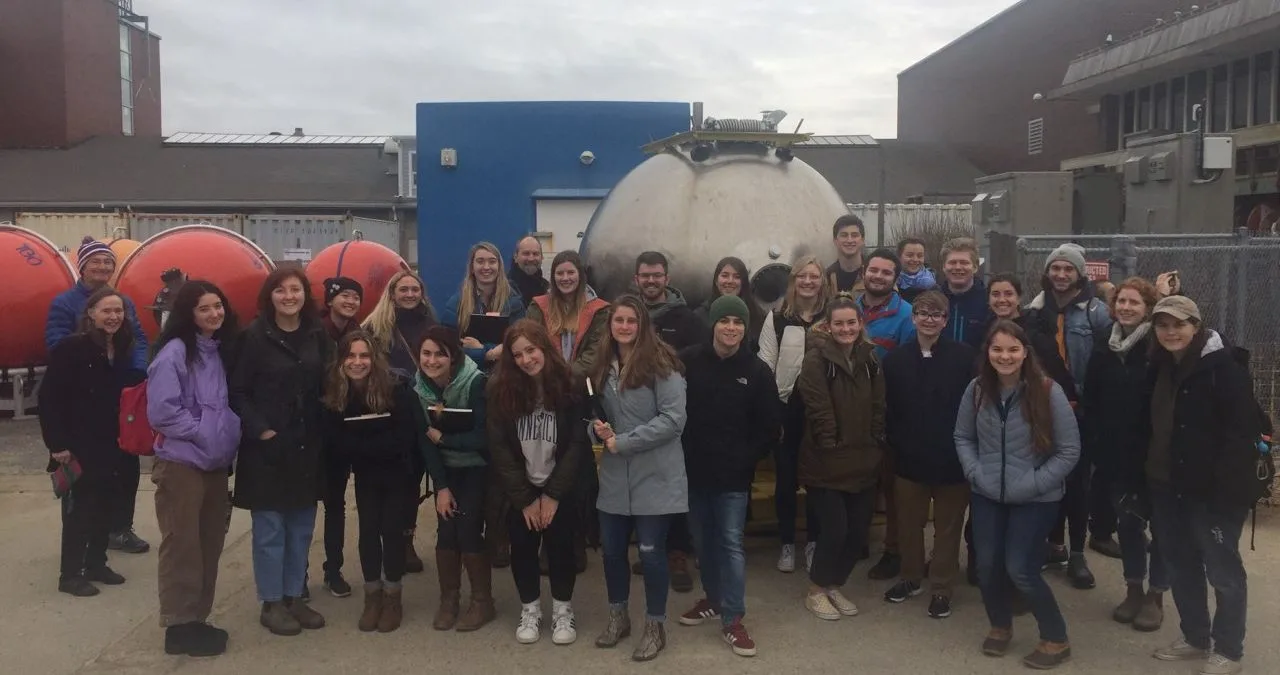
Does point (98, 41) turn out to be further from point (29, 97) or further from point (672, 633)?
point (672, 633)

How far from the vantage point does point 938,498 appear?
4.98 meters

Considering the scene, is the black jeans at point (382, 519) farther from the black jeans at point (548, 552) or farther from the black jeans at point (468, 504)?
the black jeans at point (548, 552)

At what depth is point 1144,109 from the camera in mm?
26703

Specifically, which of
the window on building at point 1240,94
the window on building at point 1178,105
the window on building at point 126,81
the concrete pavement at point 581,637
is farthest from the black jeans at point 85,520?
the window on building at point 126,81

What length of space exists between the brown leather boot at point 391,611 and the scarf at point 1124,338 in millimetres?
3666

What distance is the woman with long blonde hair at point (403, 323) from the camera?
543cm

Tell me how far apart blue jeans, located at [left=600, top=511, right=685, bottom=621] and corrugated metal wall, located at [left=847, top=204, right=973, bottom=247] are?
17.0m

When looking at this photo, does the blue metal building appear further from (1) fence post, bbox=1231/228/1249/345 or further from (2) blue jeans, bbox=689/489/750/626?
→ (2) blue jeans, bbox=689/489/750/626

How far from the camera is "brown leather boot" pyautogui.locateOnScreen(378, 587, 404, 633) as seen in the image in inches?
190

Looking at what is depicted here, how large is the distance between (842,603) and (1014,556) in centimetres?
97

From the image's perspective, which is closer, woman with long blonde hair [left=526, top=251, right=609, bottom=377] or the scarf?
the scarf

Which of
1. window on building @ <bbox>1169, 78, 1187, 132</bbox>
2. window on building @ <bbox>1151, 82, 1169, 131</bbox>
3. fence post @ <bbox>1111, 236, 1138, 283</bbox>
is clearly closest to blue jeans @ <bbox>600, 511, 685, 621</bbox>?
fence post @ <bbox>1111, 236, 1138, 283</bbox>

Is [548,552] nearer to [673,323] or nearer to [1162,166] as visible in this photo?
[673,323]

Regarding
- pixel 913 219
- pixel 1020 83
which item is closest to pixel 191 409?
pixel 913 219
